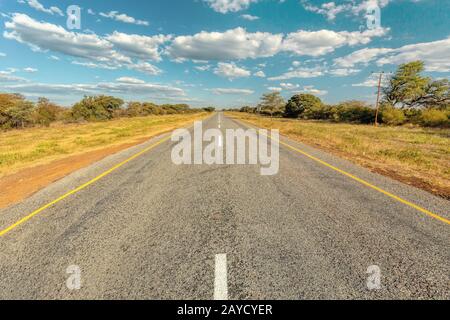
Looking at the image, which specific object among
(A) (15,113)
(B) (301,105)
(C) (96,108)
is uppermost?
(B) (301,105)

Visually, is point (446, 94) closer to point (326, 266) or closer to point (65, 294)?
point (326, 266)

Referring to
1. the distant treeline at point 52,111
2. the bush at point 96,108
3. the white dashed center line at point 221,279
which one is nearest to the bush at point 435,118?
the white dashed center line at point 221,279

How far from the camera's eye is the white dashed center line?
2.43 metres

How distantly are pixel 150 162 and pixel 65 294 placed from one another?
21.4 ft

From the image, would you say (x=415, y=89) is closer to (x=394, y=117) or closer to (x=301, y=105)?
(x=394, y=117)

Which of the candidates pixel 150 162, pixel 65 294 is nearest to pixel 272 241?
pixel 65 294

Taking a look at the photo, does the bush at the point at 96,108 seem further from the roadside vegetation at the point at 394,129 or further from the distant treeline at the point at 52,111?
the roadside vegetation at the point at 394,129

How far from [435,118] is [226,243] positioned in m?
40.1

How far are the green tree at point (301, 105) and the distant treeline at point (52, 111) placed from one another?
56.5 m

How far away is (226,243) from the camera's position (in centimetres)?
337

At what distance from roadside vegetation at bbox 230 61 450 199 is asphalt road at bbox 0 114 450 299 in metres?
2.87

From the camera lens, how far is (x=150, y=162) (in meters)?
8.72

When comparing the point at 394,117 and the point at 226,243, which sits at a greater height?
the point at 394,117

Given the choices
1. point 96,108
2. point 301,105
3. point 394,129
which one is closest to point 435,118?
point 394,129
